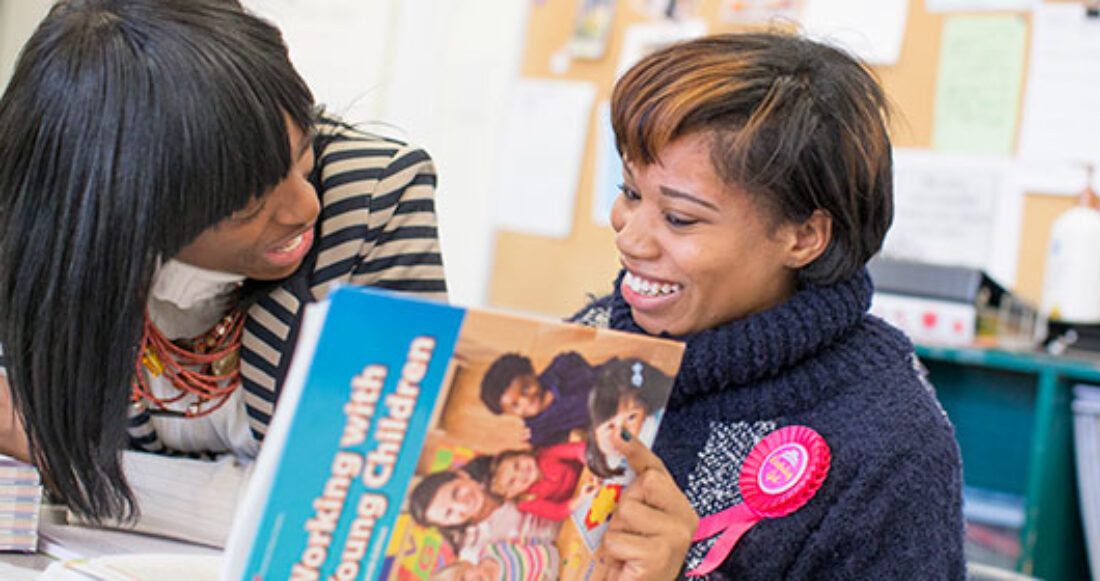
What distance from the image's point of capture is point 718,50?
3.24ft

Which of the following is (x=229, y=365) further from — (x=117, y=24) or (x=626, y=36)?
(x=626, y=36)

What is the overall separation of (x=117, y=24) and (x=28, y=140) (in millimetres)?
98

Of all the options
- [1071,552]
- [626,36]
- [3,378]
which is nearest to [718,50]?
[3,378]

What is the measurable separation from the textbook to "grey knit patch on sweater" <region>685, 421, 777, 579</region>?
0.24 meters

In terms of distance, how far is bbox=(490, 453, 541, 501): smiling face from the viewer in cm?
66

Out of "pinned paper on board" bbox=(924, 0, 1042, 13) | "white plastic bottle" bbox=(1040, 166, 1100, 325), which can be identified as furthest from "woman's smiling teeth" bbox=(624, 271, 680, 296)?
"pinned paper on board" bbox=(924, 0, 1042, 13)

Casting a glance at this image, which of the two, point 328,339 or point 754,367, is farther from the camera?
point 754,367

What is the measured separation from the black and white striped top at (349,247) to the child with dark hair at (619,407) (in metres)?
0.39

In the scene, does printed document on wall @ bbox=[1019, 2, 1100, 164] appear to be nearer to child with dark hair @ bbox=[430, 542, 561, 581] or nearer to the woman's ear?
the woman's ear

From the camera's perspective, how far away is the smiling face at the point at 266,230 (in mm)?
868

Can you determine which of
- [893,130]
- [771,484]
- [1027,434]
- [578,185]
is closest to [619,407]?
[771,484]

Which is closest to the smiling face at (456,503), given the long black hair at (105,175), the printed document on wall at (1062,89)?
the long black hair at (105,175)

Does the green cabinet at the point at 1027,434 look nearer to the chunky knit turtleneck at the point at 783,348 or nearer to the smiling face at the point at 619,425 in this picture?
the chunky knit turtleneck at the point at 783,348

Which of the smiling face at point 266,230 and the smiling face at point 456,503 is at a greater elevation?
the smiling face at point 266,230
